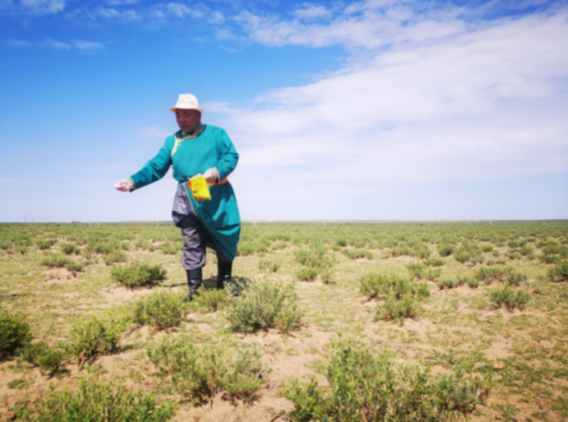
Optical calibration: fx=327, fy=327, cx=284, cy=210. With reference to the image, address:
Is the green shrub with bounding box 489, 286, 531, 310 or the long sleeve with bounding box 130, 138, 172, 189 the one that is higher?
the long sleeve with bounding box 130, 138, 172, 189

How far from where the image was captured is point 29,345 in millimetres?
3352

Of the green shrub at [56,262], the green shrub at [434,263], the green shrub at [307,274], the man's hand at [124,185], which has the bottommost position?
the green shrub at [434,263]

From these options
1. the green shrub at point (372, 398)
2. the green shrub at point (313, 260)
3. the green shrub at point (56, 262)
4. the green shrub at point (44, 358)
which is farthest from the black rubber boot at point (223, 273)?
the green shrub at point (56, 262)

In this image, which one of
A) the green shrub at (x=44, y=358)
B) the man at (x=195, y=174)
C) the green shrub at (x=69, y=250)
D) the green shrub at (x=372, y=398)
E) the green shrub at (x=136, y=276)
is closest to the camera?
the green shrub at (x=372, y=398)

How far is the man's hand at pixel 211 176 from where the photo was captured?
421 centimetres

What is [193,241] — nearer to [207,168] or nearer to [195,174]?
[195,174]

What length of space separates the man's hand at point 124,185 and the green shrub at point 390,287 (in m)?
4.33

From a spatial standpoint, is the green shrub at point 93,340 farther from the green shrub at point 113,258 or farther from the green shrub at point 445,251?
the green shrub at point 445,251

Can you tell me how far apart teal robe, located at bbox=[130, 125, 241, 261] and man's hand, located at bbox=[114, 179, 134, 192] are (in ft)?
0.21

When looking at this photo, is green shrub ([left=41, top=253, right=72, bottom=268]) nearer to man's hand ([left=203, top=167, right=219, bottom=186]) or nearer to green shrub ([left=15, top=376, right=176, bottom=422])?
man's hand ([left=203, top=167, right=219, bottom=186])

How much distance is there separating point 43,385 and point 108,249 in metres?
10.9

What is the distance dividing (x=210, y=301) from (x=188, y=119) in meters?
2.69

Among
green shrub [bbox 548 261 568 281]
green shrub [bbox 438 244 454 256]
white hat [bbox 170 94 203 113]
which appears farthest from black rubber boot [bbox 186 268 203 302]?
green shrub [bbox 438 244 454 256]

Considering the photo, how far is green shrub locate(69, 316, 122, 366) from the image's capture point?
3137 mm
